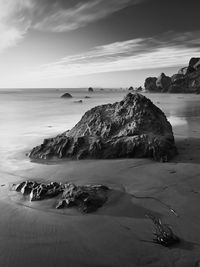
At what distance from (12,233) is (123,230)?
6.29 ft

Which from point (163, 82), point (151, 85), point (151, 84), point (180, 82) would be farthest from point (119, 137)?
point (151, 84)

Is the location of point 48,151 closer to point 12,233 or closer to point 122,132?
point 122,132

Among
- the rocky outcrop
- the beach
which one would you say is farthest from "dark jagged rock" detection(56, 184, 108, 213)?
the beach

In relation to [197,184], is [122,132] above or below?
above

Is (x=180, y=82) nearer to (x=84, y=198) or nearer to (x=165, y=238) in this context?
(x=84, y=198)

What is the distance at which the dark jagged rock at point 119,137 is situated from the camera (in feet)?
30.8

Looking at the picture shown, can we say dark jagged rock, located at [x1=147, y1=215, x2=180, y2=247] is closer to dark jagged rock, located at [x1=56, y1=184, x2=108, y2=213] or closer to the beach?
the beach

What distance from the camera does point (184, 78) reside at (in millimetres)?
88062

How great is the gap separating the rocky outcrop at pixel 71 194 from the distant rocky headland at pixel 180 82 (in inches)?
2646

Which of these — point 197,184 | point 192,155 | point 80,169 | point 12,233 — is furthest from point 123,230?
point 192,155

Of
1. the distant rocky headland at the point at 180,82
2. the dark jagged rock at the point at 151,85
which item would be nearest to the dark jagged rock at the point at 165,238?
the distant rocky headland at the point at 180,82

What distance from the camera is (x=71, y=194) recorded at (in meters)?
6.12

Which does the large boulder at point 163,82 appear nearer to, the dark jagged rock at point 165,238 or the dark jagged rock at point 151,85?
the dark jagged rock at point 151,85

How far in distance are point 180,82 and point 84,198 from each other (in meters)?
85.0
